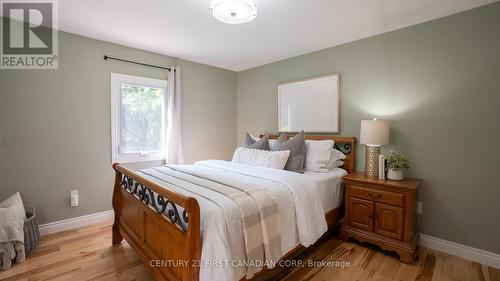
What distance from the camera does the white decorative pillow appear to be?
2854 mm

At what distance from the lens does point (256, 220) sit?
5.17ft

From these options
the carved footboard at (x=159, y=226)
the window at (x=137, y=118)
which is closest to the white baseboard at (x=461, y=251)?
the carved footboard at (x=159, y=226)

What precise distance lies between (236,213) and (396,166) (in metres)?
1.86

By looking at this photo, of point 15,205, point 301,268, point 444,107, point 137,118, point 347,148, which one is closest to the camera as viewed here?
point 301,268

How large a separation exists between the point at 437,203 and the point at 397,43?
70.6 inches

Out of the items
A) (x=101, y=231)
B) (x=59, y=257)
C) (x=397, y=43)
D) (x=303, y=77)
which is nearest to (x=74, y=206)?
(x=101, y=231)

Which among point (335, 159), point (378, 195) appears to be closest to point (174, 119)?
point (335, 159)

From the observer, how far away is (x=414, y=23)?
8.04ft

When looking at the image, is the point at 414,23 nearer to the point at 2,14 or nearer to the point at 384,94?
the point at 384,94

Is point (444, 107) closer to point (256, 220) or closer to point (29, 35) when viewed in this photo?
point (256, 220)

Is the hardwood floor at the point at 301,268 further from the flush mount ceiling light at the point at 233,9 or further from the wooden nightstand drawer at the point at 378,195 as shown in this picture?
the flush mount ceiling light at the point at 233,9

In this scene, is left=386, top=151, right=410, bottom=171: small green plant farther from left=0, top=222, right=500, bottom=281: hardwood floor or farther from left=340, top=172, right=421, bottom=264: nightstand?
left=0, top=222, right=500, bottom=281: hardwood floor

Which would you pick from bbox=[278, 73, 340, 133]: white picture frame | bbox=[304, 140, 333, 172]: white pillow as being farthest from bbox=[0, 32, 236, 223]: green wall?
bbox=[304, 140, 333, 172]: white pillow

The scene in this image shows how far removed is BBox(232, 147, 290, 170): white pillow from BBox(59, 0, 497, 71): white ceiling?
1.42 m
